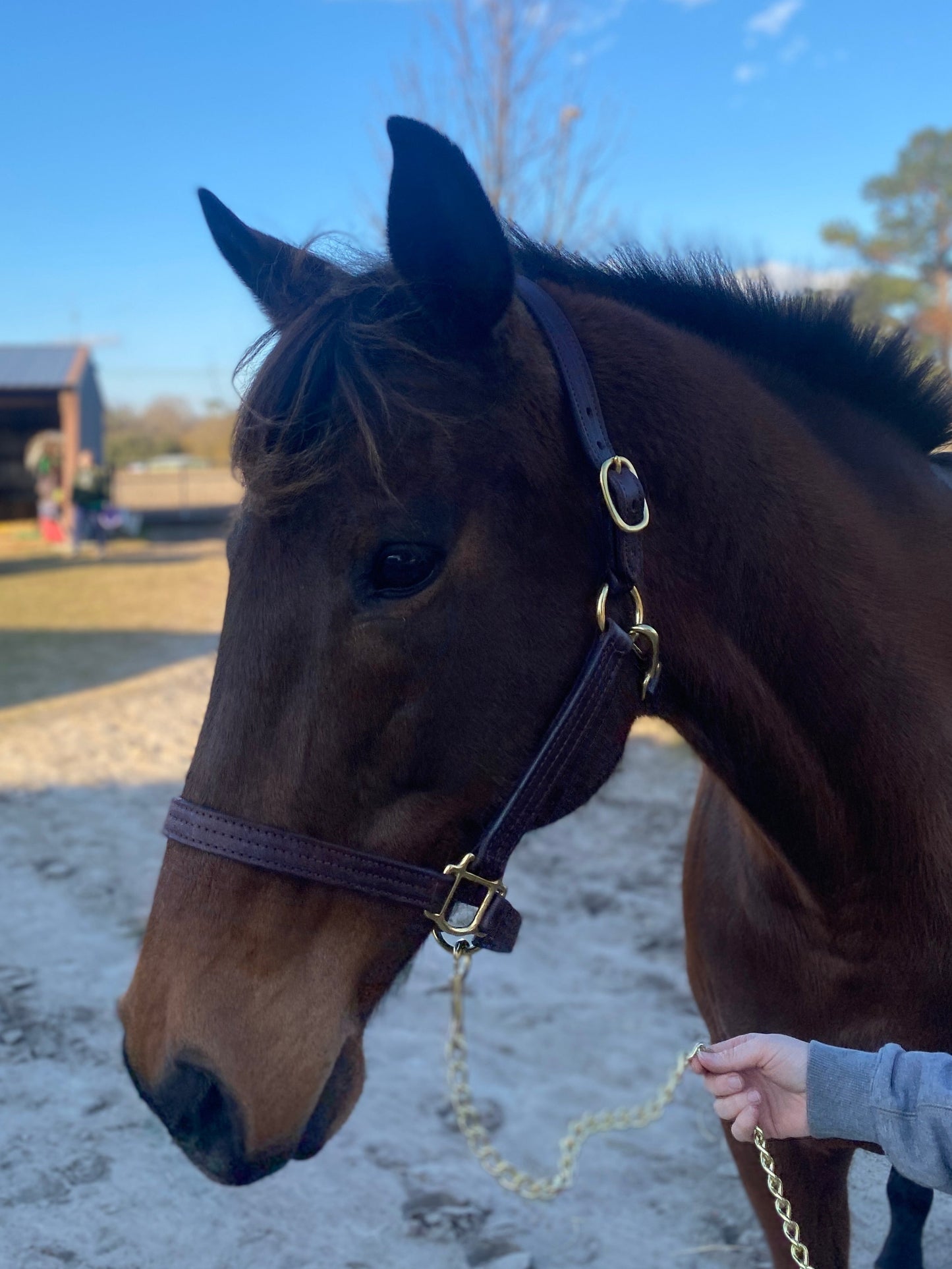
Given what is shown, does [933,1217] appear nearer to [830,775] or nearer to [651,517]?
[830,775]

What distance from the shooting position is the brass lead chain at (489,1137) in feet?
9.55

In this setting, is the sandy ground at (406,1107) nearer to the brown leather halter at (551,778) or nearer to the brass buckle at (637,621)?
the brown leather halter at (551,778)

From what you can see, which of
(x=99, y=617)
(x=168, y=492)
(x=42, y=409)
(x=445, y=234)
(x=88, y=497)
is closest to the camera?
(x=445, y=234)

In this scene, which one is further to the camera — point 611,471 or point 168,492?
point 168,492

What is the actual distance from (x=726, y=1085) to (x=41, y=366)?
2246 cm

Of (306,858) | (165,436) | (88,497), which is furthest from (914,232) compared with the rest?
(165,436)

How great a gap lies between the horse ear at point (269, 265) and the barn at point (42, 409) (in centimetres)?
1819

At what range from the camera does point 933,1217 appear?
2.80 metres

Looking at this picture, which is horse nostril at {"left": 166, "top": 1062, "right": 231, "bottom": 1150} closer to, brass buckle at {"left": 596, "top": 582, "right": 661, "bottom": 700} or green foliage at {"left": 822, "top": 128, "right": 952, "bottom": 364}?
brass buckle at {"left": 596, "top": 582, "right": 661, "bottom": 700}

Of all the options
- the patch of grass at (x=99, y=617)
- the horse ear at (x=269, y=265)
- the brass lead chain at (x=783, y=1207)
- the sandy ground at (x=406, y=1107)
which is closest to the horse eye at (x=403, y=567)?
the horse ear at (x=269, y=265)

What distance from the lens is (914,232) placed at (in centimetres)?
1983

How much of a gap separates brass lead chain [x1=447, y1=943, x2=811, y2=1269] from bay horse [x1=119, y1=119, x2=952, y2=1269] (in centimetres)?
128

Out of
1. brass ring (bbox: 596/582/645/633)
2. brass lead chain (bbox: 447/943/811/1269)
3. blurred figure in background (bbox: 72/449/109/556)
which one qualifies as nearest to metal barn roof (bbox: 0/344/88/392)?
blurred figure in background (bbox: 72/449/109/556)

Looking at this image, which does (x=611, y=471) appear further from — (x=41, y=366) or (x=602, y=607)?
(x=41, y=366)
